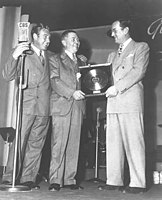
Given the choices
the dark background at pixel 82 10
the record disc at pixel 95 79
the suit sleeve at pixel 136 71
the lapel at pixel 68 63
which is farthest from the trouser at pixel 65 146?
the dark background at pixel 82 10

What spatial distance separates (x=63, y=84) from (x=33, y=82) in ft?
0.92

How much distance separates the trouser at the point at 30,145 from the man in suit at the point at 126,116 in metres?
0.64

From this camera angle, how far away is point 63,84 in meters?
3.10

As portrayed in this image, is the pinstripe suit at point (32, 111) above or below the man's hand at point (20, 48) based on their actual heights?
below

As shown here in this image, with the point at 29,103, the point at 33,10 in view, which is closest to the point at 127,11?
the point at 33,10

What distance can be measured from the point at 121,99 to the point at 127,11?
3382 mm

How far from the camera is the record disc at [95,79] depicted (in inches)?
118

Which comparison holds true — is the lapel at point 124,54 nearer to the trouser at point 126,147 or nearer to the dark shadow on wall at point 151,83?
the trouser at point 126,147

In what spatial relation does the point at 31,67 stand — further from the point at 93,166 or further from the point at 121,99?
the point at 93,166

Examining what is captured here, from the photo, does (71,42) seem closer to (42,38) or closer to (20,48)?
(42,38)

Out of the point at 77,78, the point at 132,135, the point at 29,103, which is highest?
the point at 77,78

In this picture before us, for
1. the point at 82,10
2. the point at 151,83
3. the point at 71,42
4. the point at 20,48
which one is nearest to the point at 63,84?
the point at 71,42

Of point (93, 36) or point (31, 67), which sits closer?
point (31, 67)

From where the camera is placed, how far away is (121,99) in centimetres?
291
